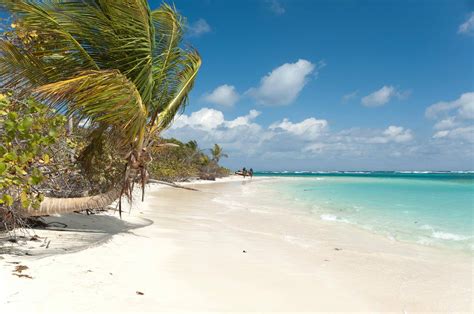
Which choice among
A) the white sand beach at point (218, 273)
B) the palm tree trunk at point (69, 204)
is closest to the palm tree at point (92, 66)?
the palm tree trunk at point (69, 204)

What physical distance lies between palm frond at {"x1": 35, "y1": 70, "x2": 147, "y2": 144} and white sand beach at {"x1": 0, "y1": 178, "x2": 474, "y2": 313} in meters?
1.92

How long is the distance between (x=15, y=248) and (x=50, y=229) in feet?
5.17

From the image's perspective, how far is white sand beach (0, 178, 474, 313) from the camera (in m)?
3.28

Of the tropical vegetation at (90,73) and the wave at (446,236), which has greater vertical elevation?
the tropical vegetation at (90,73)

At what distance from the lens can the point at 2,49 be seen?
5055mm

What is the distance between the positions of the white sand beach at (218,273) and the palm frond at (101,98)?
1.92 metres

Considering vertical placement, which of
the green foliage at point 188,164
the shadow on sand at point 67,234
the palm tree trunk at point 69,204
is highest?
the green foliage at point 188,164

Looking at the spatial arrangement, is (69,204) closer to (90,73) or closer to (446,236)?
(90,73)

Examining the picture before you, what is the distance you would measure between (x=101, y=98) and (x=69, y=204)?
181 centimetres

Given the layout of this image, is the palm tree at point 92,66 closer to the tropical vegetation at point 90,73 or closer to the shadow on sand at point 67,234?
the tropical vegetation at point 90,73

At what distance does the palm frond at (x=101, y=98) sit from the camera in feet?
15.2

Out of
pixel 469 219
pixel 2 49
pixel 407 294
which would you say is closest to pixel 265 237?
pixel 407 294

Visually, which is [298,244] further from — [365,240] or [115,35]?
[115,35]

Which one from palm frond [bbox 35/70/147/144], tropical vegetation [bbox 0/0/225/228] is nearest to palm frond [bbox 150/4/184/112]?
tropical vegetation [bbox 0/0/225/228]
